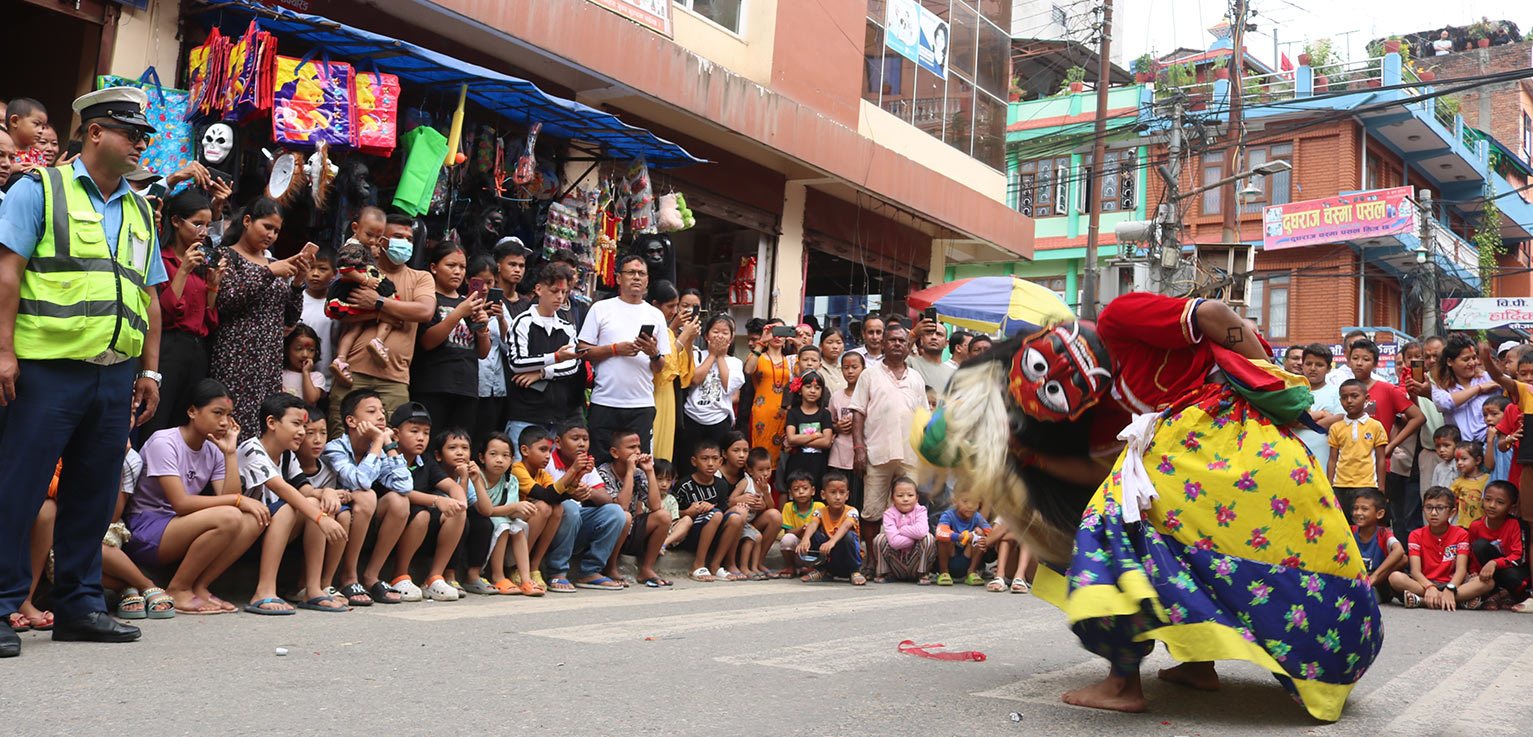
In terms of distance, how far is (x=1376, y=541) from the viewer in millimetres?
9867

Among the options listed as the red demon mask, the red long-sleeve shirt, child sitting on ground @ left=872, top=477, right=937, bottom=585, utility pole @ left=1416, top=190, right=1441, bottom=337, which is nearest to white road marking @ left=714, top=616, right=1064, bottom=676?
the red demon mask

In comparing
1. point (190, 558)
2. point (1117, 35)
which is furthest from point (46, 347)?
point (1117, 35)

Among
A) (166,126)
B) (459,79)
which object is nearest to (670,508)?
(459,79)

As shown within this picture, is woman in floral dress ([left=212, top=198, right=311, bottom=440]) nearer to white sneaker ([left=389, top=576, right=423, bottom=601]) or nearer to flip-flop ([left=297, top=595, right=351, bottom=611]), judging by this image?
flip-flop ([left=297, top=595, right=351, bottom=611])

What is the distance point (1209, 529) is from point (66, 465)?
4.00 meters

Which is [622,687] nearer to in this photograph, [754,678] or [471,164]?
[754,678]

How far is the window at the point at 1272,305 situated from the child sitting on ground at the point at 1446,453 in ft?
75.0

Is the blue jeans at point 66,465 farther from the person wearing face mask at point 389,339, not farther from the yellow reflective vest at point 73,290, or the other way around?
the person wearing face mask at point 389,339

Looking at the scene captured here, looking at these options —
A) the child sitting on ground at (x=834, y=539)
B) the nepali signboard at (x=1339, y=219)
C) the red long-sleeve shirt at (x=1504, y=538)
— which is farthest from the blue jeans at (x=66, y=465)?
the nepali signboard at (x=1339, y=219)

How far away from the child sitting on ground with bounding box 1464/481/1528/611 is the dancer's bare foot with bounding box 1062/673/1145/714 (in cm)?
657

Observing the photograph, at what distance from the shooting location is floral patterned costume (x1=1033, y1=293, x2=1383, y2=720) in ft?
13.1

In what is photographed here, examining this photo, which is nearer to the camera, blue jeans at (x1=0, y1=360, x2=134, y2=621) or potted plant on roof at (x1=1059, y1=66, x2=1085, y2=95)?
blue jeans at (x1=0, y1=360, x2=134, y2=621)

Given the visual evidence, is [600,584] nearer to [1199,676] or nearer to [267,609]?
[267,609]

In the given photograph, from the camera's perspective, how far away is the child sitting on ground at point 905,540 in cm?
981
